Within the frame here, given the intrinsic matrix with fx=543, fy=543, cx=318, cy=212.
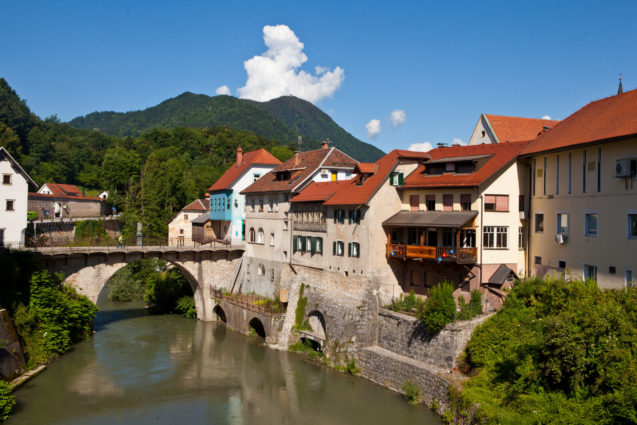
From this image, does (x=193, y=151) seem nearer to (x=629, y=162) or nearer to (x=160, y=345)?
(x=160, y=345)

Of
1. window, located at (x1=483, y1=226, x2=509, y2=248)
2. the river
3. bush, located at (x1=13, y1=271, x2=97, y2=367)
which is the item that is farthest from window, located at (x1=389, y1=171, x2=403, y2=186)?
bush, located at (x1=13, y1=271, x2=97, y2=367)

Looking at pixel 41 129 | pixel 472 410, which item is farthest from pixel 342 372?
pixel 41 129

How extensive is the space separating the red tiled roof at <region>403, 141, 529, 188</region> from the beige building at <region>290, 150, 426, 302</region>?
40.4 inches

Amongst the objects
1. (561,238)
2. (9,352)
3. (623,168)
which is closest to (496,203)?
(561,238)

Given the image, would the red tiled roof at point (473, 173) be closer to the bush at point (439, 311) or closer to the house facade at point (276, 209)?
the bush at point (439, 311)

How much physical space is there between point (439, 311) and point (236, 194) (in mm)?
29309

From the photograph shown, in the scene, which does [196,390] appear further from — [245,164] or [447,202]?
[245,164]

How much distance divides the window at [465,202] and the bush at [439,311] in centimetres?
535

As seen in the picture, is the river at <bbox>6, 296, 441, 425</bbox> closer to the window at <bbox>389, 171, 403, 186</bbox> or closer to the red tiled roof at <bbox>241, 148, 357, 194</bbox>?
the window at <bbox>389, 171, 403, 186</bbox>

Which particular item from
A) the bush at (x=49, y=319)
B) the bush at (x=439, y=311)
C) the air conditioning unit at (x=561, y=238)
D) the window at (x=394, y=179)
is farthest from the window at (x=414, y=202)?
the bush at (x=49, y=319)

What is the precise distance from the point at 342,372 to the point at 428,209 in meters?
11.1

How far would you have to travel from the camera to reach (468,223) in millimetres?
30469

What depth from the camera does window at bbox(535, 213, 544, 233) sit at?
30347mm

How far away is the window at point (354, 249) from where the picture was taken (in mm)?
34625
